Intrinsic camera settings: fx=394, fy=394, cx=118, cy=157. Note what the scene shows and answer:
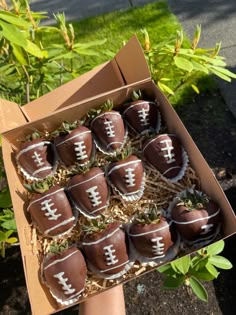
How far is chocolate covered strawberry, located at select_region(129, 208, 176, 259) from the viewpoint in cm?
96

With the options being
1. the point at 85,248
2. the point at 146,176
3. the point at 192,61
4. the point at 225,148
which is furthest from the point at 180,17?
the point at 85,248

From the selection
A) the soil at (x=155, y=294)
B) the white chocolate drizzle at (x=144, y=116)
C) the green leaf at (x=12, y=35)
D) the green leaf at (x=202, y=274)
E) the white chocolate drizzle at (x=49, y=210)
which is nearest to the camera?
the green leaf at (x=12, y=35)

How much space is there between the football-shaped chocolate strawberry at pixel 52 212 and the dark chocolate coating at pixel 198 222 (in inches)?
11.7

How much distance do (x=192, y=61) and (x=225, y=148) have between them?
109cm

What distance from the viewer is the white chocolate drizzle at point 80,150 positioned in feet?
3.60

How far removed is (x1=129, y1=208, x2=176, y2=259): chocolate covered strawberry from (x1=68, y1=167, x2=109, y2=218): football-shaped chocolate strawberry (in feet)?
0.38

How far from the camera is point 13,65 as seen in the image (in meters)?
1.37

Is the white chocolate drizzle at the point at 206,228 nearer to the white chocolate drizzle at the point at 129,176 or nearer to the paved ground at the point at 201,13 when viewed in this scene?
the white chocolate drizzle at the point at 129,176

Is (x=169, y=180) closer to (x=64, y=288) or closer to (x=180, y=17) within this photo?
(x=64, y=288)

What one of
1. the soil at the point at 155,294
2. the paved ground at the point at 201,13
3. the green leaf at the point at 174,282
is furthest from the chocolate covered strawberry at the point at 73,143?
the paved ground at the point at 201,13

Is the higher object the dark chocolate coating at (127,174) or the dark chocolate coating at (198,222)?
the dark chocolate coating at (127,174)

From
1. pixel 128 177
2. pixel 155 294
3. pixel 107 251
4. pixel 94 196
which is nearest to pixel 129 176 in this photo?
pixel 128 177

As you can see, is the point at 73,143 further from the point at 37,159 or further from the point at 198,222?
the point at 198,222

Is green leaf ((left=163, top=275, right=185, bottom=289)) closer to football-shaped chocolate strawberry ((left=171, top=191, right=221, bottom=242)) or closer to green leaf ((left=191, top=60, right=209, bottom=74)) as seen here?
football-shaped chocolate strawberry ((left=171, top=191, right=221, bottom=242))
